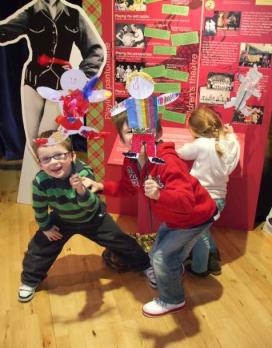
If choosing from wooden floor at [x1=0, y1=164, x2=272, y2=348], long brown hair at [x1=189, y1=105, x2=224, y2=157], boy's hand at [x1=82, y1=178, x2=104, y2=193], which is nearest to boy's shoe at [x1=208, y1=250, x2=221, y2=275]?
wooden floor at [x1=0, y1=164, x2=272, y2=348]

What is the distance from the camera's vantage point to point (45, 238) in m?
1.81

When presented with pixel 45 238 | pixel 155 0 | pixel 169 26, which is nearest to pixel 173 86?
pixel 169 26

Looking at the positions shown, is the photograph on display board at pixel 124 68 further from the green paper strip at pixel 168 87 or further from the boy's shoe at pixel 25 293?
the boy's shoe at pixel 25 293

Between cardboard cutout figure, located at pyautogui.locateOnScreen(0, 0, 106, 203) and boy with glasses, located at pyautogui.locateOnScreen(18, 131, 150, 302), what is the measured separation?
81 centimetres

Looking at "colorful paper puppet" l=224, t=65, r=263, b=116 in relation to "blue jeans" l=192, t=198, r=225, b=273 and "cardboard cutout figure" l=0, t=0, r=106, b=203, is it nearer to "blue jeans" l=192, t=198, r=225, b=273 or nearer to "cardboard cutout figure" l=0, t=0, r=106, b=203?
"blue jeans" l=192, t=198, r=225, b=273

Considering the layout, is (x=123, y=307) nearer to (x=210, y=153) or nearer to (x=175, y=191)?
(x=175, y=191)

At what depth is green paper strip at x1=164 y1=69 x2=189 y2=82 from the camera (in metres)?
2.22

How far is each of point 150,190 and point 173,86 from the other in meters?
1.01

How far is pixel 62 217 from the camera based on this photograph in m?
1.78

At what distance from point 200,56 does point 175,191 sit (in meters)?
1.02

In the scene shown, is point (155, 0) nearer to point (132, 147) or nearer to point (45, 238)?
point (132, 147)

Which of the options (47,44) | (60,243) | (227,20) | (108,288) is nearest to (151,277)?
(108,288)

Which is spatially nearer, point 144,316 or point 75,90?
point 75,90

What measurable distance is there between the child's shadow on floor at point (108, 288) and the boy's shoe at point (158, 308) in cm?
3
